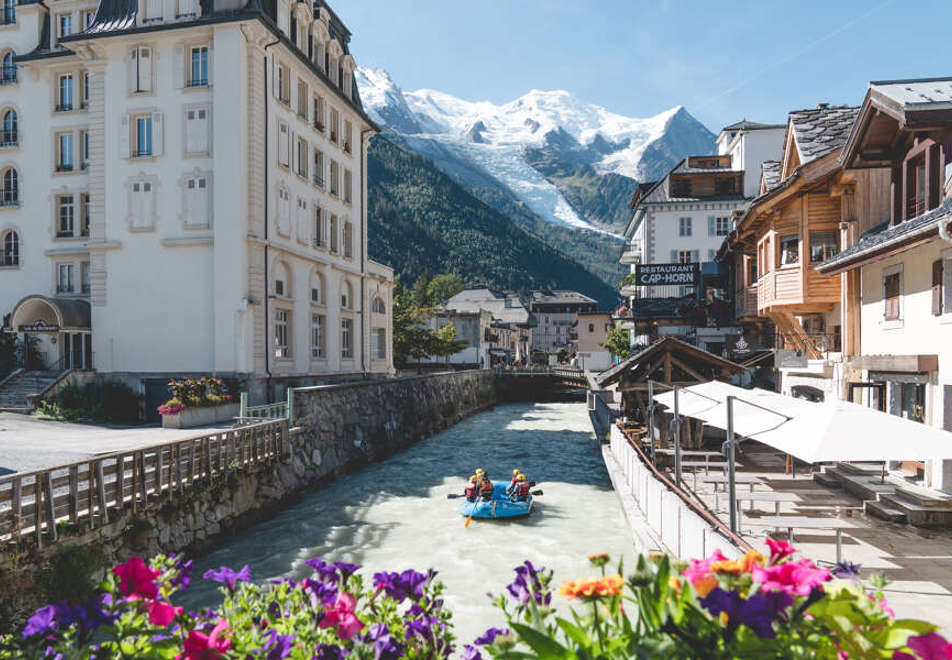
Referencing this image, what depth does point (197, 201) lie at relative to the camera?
1124 inches

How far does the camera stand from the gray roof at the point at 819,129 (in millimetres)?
21609

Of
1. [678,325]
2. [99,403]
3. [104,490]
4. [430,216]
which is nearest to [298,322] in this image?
[99,403]

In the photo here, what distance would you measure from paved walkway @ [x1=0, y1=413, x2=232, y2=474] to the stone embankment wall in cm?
312

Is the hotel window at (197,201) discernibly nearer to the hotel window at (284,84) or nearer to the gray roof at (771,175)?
the hotel window at (284,84)

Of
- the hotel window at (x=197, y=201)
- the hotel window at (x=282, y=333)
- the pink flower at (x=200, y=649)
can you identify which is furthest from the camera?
the hotel window at (x=282, y=333)

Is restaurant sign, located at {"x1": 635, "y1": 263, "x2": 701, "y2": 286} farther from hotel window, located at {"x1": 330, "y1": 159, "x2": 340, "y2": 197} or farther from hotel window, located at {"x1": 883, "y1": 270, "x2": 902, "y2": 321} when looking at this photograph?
hotel window, located at {"x1": 883, "y1": 270, "x2": 902, "y2": 321}

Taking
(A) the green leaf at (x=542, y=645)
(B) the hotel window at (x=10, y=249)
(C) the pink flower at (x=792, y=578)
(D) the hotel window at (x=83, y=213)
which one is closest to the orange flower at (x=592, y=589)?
(A) the green leaf at (x=542, y=645)

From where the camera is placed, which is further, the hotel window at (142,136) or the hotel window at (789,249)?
the hotel window at (142,136)

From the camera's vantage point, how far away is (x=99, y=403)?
26375 millimetres

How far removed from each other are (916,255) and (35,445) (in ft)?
77.2

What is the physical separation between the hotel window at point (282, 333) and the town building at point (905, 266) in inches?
901

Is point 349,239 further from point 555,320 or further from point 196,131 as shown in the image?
point 555,320

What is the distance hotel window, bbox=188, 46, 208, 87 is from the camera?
2886cm

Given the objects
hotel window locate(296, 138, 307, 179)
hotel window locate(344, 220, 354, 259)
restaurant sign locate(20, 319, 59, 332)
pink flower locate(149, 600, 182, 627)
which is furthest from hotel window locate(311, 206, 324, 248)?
pink flower locate(149, 600, 182, 627)
